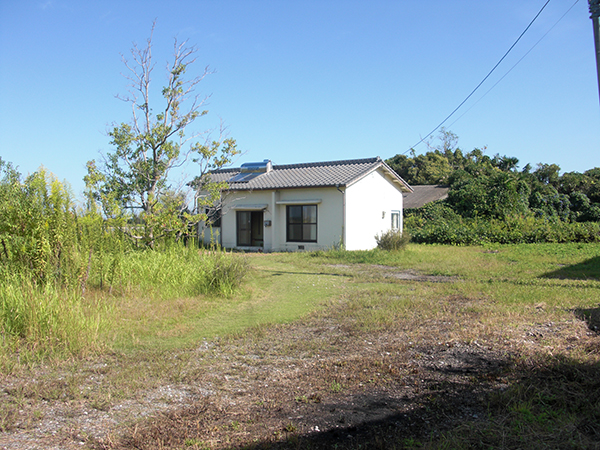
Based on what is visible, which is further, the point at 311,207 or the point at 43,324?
the point at 311,207

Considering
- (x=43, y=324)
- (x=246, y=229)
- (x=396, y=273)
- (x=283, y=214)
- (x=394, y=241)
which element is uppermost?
(x=283, y=214)

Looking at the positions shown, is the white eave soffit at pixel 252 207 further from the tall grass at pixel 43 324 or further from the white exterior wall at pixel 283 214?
the tall grass at pixel 43 324

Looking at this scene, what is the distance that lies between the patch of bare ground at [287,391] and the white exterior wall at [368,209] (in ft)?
40.0

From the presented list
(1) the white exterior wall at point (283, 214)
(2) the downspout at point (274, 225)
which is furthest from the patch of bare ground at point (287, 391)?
(2) the downspout at point (274, 225)

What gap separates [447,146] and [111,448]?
58709 millimetres

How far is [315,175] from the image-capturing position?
766 inches

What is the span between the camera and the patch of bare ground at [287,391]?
3.17 metres

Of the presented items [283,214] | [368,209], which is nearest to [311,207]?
[283,214]

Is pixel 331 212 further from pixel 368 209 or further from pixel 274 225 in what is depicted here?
pixel 274 225

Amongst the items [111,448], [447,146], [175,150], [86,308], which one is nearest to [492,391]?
[111,448]

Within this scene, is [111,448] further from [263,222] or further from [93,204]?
[263,222]

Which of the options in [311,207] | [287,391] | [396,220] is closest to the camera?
[287,391]

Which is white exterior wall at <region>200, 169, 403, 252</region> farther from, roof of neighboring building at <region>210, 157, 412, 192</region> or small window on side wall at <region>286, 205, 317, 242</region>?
roof of neighboring building at <region>210, 157, 412, 192</region>

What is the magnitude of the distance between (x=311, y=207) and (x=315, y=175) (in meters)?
1.71
